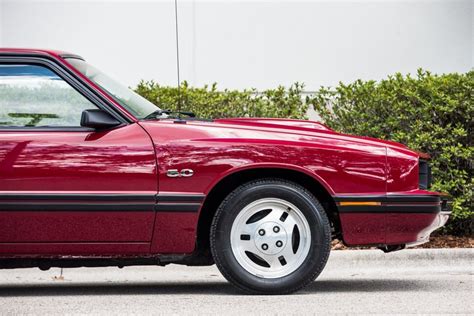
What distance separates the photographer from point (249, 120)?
787 centimetres

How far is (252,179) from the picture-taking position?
7406 mm

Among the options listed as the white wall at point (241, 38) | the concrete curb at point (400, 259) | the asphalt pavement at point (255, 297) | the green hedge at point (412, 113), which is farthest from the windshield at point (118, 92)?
the white wall at point (241, 38)

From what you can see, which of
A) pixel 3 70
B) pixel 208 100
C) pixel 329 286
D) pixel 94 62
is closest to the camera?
pixel 3 70

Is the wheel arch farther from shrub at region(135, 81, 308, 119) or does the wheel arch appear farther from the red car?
shrub at region(135, 81, 308, 119)

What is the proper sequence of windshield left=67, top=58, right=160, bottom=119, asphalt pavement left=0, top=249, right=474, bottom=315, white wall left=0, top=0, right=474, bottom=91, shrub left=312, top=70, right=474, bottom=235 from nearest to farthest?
asphalt pavement left=0, top=249, right=474, bottom=315 → windshield left=67, top=58, right=160, bottom=119 → shrub left=312, top=70, right=474, bottom=235 → white wall left=0, top=0, right=474, bottom=91

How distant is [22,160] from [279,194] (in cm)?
165

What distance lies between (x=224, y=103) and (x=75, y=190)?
4208 mm

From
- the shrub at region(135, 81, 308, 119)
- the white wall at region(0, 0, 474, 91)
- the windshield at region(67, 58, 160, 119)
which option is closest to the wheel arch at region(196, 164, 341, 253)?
the windshield at region(67, 58, 160, 119)

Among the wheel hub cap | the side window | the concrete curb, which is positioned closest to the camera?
the wheel hub cap

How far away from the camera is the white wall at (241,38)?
1353 centimetres

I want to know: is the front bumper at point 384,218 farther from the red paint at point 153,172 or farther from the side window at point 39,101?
the side window at point 39,101

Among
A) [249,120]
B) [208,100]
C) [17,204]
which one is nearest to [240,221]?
[249,120]

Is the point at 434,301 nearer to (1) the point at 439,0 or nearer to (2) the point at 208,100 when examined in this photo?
(2) the point at 208,100

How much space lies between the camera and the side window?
7.39 m
